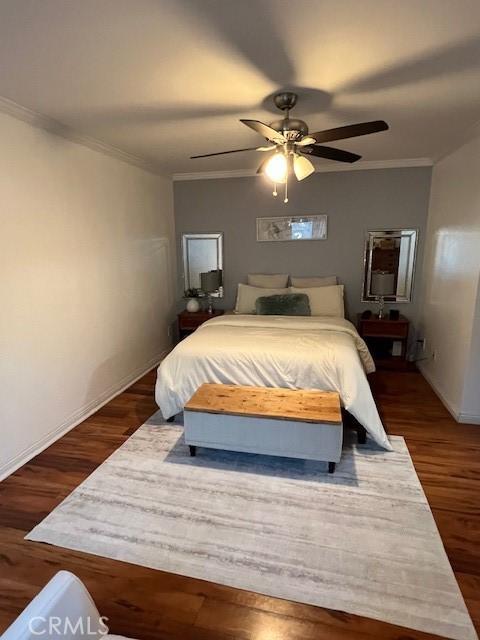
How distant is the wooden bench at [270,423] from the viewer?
91.0 inches

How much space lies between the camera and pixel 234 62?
6.07 feet

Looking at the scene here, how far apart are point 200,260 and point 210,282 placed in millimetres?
534

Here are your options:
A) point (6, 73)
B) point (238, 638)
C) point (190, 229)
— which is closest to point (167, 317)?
point (190, 229)

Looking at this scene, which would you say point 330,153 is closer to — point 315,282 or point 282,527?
point 315,282

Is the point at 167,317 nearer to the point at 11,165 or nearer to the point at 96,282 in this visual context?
the point at 96,282

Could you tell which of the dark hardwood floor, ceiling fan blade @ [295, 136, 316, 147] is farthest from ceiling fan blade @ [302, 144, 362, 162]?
the dark hardwood floor

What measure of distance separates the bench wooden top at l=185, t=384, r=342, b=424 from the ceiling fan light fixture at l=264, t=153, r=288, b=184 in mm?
1560

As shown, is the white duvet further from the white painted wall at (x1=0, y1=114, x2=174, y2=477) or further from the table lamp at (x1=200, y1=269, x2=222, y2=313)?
the table lamp at (x1=200, y1=269, x2=222, y2=313)

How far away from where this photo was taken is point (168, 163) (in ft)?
13.3

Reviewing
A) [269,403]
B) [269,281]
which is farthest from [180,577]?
[269,281]

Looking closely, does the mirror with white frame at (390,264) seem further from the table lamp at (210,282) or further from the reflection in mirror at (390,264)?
the table lamp at (210,282)

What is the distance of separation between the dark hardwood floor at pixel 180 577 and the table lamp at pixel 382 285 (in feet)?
6.36

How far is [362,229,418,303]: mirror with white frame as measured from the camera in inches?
171

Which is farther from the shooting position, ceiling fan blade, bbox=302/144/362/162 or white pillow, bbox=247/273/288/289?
white pillow, bbox=247/273/288/289
